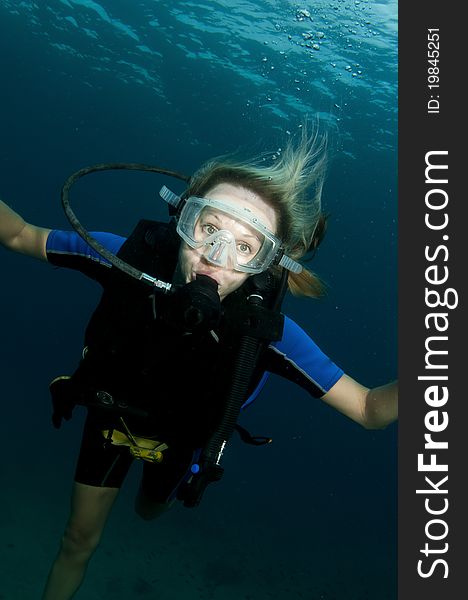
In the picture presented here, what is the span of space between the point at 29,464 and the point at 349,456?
58872mm

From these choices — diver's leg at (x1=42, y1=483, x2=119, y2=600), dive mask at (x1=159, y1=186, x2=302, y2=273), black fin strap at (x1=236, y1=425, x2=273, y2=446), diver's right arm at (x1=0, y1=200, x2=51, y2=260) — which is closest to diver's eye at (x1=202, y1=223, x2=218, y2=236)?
dive mask at (x1=159, y1=186, x2=302, y2=273)

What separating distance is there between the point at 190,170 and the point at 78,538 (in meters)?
44.8

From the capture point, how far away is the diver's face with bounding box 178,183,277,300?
9.51 ft

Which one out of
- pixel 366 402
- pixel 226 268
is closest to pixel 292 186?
pixel 226 268

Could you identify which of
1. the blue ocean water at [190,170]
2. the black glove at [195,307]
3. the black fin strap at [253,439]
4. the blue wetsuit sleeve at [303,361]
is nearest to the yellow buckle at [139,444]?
the black fin strap at [253,439]

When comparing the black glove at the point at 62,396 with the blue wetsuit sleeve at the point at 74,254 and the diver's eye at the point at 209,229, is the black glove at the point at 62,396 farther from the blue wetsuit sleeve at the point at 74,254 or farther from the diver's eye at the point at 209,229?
the diver's eye at the point at 209,229

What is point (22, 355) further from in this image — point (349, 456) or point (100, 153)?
point (349, 456)

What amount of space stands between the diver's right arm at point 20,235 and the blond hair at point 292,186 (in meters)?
1.15

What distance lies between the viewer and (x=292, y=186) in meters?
3.38

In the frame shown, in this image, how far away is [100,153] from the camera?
53.3 meters

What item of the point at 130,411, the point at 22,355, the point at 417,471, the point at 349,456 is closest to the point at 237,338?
the point at 130,411

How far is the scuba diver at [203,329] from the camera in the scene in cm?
Answer: 290

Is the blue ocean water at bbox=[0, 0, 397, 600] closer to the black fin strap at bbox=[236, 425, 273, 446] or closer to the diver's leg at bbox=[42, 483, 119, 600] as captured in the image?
the black fin strap at bbox=[236, 425, 273, 446]

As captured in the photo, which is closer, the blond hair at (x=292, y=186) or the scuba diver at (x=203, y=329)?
the scuba diver at (x=203, y=329)
